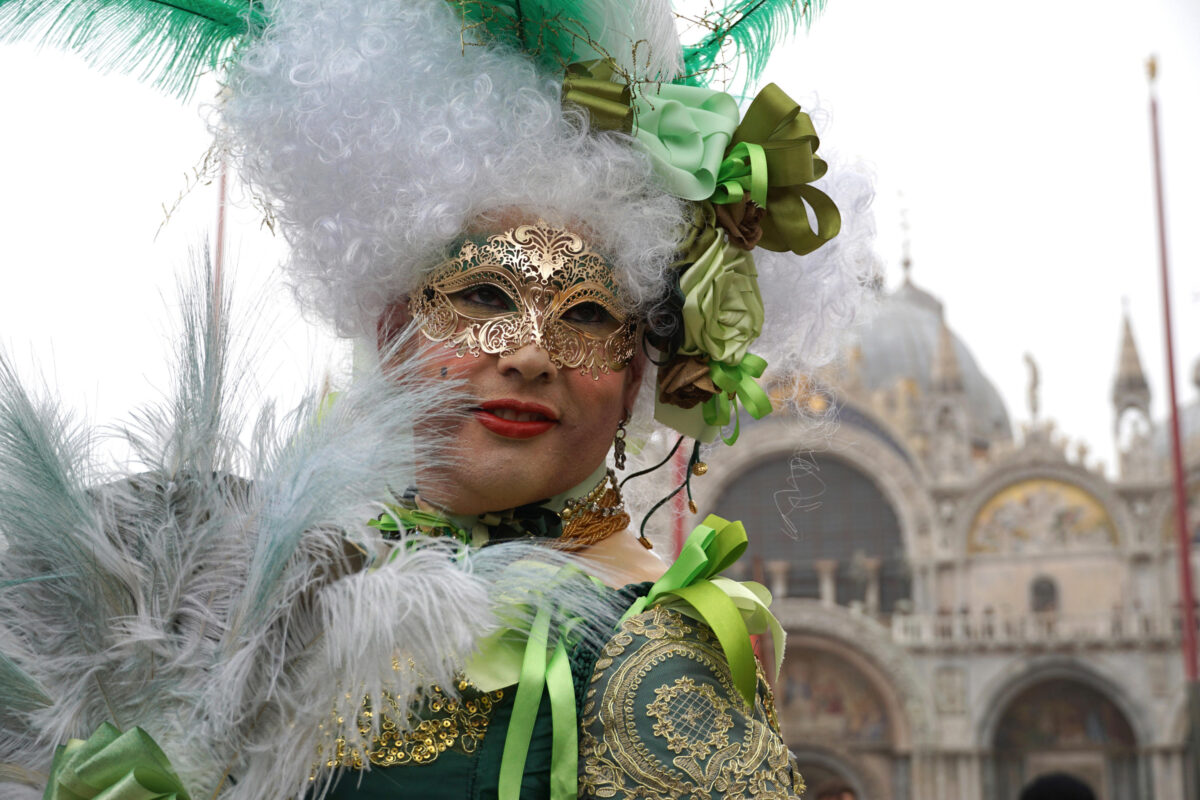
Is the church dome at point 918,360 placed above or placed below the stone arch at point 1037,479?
above

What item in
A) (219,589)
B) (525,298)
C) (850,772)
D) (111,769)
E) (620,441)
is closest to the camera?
(111,769)

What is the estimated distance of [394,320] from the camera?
1.94m

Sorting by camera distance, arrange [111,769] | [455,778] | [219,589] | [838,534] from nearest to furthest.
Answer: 1. [111,769]
2. [219,589]
3. [455,778]
4. [838,534]

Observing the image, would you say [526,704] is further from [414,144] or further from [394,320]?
[414,144]

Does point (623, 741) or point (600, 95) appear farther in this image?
point (600, 95)

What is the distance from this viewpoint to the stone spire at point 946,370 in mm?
25703

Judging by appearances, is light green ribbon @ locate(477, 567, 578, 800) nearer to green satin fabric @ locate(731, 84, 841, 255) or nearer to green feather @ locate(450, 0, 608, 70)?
green satin fabric @ locate(731, 84, 841, 255)

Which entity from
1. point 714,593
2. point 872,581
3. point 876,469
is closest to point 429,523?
point 714,593

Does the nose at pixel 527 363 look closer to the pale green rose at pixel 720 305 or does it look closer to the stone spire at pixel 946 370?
the pale green rose at pixel 720 305


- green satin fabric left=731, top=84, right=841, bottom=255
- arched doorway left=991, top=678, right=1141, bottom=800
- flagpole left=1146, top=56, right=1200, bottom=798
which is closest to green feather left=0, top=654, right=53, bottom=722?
green satin fabric left=731, top=84, right=841, bottom=255

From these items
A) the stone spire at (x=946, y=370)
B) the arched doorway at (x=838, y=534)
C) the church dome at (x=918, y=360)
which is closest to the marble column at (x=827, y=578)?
the arched doorway at (x=838, y=534)

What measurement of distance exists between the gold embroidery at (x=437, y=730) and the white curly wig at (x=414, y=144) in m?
0.62

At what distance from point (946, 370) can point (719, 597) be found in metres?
25.2

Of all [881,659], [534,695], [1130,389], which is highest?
[1130,389]
